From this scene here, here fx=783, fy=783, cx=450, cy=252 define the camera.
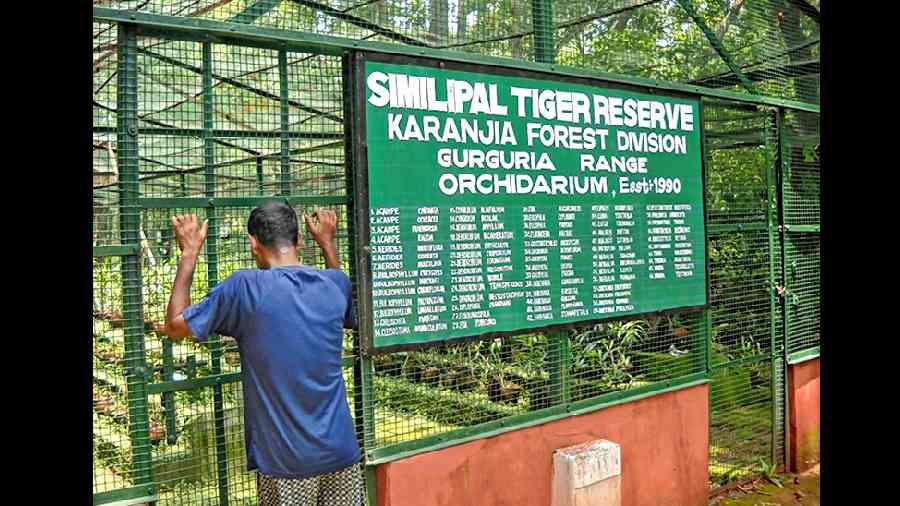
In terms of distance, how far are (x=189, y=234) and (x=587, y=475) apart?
2.44 m

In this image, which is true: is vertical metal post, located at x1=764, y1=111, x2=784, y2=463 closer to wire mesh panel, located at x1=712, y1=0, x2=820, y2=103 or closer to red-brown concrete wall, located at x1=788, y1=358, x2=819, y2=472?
red-brown concrete wall, located at x1=788, y1=358, x2=819, y2=472

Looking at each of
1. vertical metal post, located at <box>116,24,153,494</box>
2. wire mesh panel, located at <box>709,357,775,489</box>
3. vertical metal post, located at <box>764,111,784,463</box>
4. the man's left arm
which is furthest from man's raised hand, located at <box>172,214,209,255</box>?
vertical metal post, located at <box>764,111,784,463</box>

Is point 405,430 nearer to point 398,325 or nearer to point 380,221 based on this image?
point 398,325

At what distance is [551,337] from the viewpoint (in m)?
4.23

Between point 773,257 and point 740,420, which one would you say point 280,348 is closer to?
point 740,420

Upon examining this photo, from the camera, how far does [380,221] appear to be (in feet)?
11.3

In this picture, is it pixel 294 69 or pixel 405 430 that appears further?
pixel 405 430

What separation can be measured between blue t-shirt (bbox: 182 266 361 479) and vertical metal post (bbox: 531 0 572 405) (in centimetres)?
160

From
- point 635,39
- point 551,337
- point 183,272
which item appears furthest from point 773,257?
point 183,272

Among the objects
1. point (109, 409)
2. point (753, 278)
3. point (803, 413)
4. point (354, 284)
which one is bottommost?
point (803, 413)

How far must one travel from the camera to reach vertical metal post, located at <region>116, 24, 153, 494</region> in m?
2.92

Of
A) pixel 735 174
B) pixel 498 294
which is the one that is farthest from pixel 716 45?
pixel 498 294

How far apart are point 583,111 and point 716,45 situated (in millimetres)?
1446

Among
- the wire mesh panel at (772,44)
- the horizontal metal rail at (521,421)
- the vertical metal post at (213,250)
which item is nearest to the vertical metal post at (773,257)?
the wire mesh panel at (772,44)
